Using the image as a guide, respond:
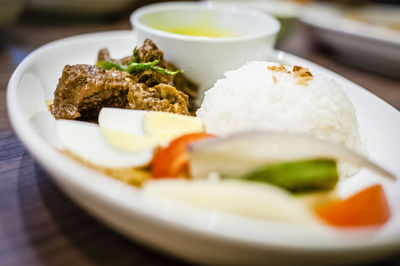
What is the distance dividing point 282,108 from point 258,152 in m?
A: 0.42

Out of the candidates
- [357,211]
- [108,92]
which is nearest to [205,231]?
[357,211]

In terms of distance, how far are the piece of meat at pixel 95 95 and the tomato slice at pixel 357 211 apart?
75 centimetres

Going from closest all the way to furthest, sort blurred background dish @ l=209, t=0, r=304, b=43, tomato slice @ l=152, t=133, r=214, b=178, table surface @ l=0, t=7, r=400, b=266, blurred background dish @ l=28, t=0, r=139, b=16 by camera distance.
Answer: table surface @ l=0, t=7, r=400, b=266 < tomato slice @ l=152, t=133, r=214, b=178 < blurred background dish @ l=209, t=0, r=304, b=43 < blurred background dish @ l=28, t=0, r=139, b=16

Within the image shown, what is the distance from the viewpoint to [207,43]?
171 cm

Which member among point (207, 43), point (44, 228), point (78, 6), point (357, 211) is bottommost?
point (44, 228)

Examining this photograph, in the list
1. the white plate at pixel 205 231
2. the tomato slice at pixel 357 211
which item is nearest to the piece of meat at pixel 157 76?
the white plate at pixel 205 231

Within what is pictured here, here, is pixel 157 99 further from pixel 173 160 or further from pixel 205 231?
pixel 205 231

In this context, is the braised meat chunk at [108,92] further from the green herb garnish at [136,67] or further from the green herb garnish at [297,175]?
the green herb garnish at [297,175]

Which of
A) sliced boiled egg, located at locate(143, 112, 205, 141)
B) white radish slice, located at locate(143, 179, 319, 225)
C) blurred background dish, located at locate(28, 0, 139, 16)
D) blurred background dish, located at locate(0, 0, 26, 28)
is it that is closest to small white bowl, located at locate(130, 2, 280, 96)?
sliced boiled egg, located at locate(143, 112, 205, 141)

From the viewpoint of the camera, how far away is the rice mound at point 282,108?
135cm

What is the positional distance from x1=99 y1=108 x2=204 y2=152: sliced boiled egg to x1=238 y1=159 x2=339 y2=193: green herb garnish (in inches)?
13.7

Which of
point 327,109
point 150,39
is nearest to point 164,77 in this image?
point 150,39

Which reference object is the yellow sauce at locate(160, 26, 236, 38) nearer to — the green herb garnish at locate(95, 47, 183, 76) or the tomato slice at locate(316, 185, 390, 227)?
the green herb garnish at locate(95, 47, 183, 76)

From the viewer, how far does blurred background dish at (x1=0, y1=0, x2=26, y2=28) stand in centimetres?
247
